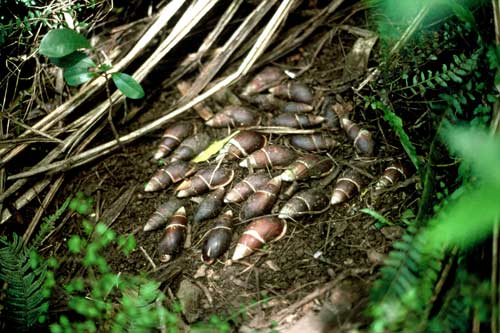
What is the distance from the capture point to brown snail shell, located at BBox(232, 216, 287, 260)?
9.26ft

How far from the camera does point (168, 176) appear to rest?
10.8 feet

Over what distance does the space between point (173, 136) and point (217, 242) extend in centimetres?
106

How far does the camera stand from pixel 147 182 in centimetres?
337

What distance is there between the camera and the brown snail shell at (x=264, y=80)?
364 centimetres

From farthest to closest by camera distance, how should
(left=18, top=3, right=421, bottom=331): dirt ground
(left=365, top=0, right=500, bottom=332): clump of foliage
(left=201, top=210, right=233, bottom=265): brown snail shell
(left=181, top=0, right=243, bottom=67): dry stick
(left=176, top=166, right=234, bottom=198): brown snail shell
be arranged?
(left=181, top=0, right=243, bottom=67): dry stick → (left=176, top=166, right=234, bottom=198): brown snail shell → (left=201, top=210, right=233, bottom=265): brown snail shell → (left=18, top=3, right=421, bottom=331): dirt ground → (left=365, top=0, right=500, bottom=332): clump of foliage

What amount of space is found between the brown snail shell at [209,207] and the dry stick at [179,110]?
0.72 meters

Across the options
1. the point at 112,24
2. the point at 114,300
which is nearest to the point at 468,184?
the point at 114,300

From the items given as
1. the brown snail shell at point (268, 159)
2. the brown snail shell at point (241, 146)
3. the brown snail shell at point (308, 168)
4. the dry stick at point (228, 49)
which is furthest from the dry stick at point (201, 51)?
the brown snail shell at point (308, 168)

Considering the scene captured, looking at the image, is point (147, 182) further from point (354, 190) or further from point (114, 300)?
point (354, 190)

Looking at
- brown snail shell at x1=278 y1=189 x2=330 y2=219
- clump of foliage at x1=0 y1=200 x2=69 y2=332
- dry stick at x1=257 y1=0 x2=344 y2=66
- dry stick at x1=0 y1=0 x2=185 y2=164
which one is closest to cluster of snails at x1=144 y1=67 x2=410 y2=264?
brown snail shell at x1=278 y1=189 x2=330 y2=219

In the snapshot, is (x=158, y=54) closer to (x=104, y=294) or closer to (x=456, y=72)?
(x=104, y=294)

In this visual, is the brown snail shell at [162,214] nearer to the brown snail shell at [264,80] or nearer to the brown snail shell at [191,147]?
the brown snail shell at [191,147]

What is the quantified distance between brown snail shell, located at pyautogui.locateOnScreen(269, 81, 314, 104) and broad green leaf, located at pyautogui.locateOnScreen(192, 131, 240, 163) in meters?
0.51

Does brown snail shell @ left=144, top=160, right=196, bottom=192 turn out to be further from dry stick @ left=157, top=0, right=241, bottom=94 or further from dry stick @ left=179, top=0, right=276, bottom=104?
dry stick @ left=157, top=0, right=241, bottom=94
